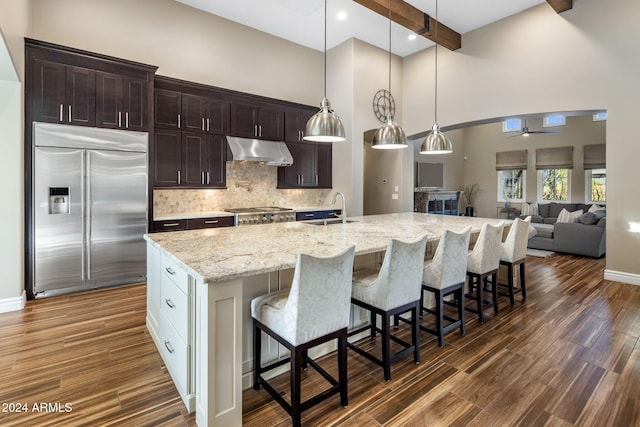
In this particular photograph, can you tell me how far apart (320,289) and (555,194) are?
1084 cm

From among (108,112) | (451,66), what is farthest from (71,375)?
(451,66)

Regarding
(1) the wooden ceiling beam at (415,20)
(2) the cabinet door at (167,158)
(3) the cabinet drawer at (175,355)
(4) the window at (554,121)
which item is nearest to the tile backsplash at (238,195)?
(2) the cabinet door at (167,158)

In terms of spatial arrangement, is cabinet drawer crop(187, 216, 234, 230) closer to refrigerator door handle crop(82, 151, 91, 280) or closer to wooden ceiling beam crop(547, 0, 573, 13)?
refrigerator door handle crop(82, 151, 91, 280)

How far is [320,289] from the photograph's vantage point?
5.76 feet

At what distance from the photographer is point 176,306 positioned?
2.04 metres

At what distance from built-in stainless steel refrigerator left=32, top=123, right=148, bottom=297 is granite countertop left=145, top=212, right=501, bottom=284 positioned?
1795mm

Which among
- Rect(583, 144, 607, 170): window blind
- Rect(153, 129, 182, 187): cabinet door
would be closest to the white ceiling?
Rect(153, 129, 182, 187): cabinet door

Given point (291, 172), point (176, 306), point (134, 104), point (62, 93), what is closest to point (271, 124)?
point (291, 172)

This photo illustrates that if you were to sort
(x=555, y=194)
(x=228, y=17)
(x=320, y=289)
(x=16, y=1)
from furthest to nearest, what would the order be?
(x=555, y=194) → (x=228, y=17) → (x=16, y=1) → (x=320, y=289)

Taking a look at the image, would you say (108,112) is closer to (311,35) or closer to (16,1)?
(16,1)

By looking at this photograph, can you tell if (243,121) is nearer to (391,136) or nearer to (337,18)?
(337,18)

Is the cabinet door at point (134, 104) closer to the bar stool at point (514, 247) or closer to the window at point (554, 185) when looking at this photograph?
the bar stool at point (514, 247)

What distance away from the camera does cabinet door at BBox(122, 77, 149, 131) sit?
409 cm

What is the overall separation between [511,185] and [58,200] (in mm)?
11919
